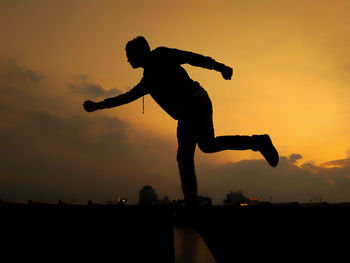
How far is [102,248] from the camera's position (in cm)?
176

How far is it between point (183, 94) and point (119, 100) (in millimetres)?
887

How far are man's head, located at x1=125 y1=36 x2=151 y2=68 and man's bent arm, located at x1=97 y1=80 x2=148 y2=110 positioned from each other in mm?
349

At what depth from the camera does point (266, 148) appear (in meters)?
4.14

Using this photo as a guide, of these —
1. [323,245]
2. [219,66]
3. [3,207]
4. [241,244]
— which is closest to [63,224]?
[3,207]

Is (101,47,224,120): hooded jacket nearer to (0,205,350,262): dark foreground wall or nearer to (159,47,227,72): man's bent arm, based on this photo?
(159,47,227,72): man's bent arm

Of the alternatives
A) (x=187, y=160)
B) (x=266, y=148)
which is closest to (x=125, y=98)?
(x=187, y=160)

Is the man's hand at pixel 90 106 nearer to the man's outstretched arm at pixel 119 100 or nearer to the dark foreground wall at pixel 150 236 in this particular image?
the man's outstretched arm at pixel 119 100

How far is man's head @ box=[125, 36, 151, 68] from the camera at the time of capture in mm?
3564

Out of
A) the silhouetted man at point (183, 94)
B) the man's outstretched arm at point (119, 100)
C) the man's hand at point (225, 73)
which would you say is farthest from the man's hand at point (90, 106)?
the man's hand at point (225, 73)

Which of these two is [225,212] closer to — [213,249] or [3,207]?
[213,249]

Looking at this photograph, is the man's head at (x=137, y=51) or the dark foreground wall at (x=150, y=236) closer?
the dark foreground wall at (x=150, y=236)

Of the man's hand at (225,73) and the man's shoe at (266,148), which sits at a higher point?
the man's hand at (225,73)

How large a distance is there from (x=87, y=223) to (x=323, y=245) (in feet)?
5.08

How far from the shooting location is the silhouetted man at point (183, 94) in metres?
3.61
